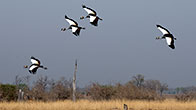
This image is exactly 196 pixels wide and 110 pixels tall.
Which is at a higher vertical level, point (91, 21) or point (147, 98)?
point (91, 21)

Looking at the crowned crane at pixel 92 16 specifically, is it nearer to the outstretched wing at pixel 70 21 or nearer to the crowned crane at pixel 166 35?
the outstretched wing at pixel 70 21

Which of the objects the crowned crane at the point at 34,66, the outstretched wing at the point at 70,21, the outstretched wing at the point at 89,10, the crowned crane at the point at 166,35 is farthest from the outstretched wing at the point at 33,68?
the crowned crane at the point at 166,35

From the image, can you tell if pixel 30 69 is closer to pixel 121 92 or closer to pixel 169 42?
pixel 169 42

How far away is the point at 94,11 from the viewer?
44.1ft

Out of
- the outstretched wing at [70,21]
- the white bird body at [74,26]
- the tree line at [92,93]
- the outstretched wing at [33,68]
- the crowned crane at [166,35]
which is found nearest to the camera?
the crowned crane at [166,35]

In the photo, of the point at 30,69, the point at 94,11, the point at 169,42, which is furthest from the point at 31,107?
the point at 169,42

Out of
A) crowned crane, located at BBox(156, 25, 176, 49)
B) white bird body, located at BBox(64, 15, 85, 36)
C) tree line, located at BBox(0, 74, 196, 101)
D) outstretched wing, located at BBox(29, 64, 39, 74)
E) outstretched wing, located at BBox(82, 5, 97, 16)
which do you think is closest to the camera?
crowned crane, located at BBox(156, 25, 176, 49)

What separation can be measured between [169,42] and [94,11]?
2995 mm

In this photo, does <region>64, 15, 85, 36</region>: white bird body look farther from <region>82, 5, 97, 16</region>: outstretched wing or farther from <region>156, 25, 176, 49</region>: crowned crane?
<region>156, 25, 176, 49</region>: crowned crane

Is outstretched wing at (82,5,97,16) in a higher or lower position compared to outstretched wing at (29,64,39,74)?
higher

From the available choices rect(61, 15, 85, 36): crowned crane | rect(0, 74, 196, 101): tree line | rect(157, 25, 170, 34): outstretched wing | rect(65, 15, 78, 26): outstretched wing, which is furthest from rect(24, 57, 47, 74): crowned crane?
rect(0, 74, 196, 101): tree line

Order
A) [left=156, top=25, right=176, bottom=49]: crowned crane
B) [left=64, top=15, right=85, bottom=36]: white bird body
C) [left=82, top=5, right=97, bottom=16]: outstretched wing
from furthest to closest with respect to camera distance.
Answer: [left=64, top=15, right=85, bottom=36]: white bird body < [left=82, top=5, right=97, bottom=16]: outstretched wing < [left=156, top=25, right=176, bottom=49]: crowned crane

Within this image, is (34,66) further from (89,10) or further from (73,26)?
(89,10)

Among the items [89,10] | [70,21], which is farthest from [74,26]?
[89,10]
